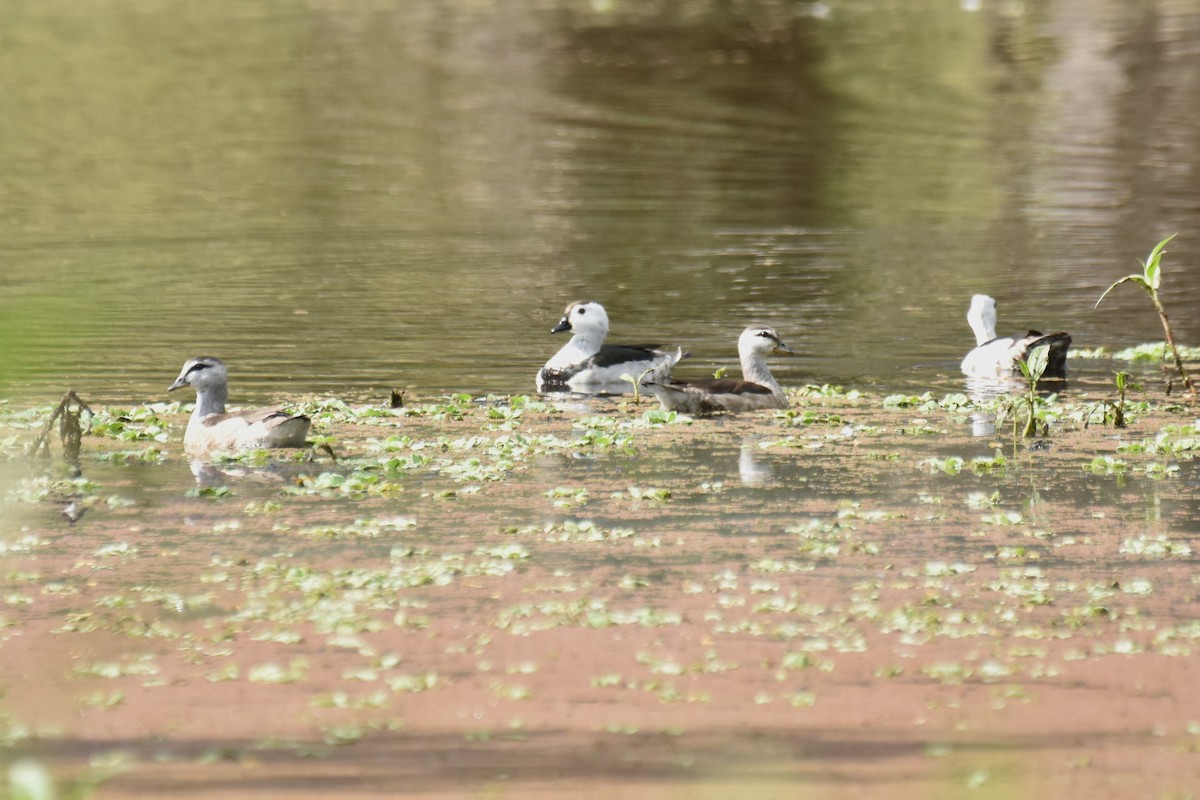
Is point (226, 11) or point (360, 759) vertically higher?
point (226, 11)

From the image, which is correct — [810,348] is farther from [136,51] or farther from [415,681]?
[136,51]

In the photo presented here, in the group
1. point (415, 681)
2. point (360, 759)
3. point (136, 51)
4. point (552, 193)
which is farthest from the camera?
point (136, 51)

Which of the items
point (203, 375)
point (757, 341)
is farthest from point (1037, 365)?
point (203, 375)

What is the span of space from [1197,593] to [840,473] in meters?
3.27

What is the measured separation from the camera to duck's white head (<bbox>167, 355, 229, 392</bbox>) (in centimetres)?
1402

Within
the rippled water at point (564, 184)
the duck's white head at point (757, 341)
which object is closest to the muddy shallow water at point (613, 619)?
the rippled water at point (564, 184)

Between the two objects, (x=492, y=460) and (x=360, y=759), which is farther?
(x=492, y=460)

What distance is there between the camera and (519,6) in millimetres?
57688

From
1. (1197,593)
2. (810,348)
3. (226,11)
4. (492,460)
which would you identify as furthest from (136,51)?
(1197,593)

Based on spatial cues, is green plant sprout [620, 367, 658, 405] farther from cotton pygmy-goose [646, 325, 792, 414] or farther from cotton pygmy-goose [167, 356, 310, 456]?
cotton pygmy-goose [167, 356, 310, 456]

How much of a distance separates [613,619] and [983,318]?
9.49 metres

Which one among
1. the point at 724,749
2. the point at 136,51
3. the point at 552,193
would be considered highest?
the point at 136,51

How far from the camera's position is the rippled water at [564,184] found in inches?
739

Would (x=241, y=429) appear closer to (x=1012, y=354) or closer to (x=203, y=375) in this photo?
(x=203, y=375)
